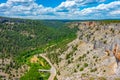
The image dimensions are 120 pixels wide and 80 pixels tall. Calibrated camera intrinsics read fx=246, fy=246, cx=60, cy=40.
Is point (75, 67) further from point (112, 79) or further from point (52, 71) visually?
point (112, 79)

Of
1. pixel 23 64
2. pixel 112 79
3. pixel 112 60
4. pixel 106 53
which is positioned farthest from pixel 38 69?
pixel 112 79

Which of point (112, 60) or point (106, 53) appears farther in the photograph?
point (106, 53)

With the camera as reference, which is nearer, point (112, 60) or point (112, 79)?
point (112, 79)

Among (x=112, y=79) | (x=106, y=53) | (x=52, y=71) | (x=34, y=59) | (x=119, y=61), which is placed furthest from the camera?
(x=34, y=59)

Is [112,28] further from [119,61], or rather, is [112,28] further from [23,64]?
[119,61]

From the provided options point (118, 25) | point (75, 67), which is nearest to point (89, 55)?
point (75, 67)

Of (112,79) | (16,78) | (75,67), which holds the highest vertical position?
(112,79)

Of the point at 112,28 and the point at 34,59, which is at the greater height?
the point at 112,28

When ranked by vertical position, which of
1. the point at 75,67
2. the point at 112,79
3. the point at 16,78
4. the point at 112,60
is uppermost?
the point at 112,79

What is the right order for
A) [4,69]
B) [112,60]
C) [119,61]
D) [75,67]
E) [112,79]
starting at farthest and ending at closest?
[4,69] → [75,67] → [112,60] → [119,61] → [112,79]
